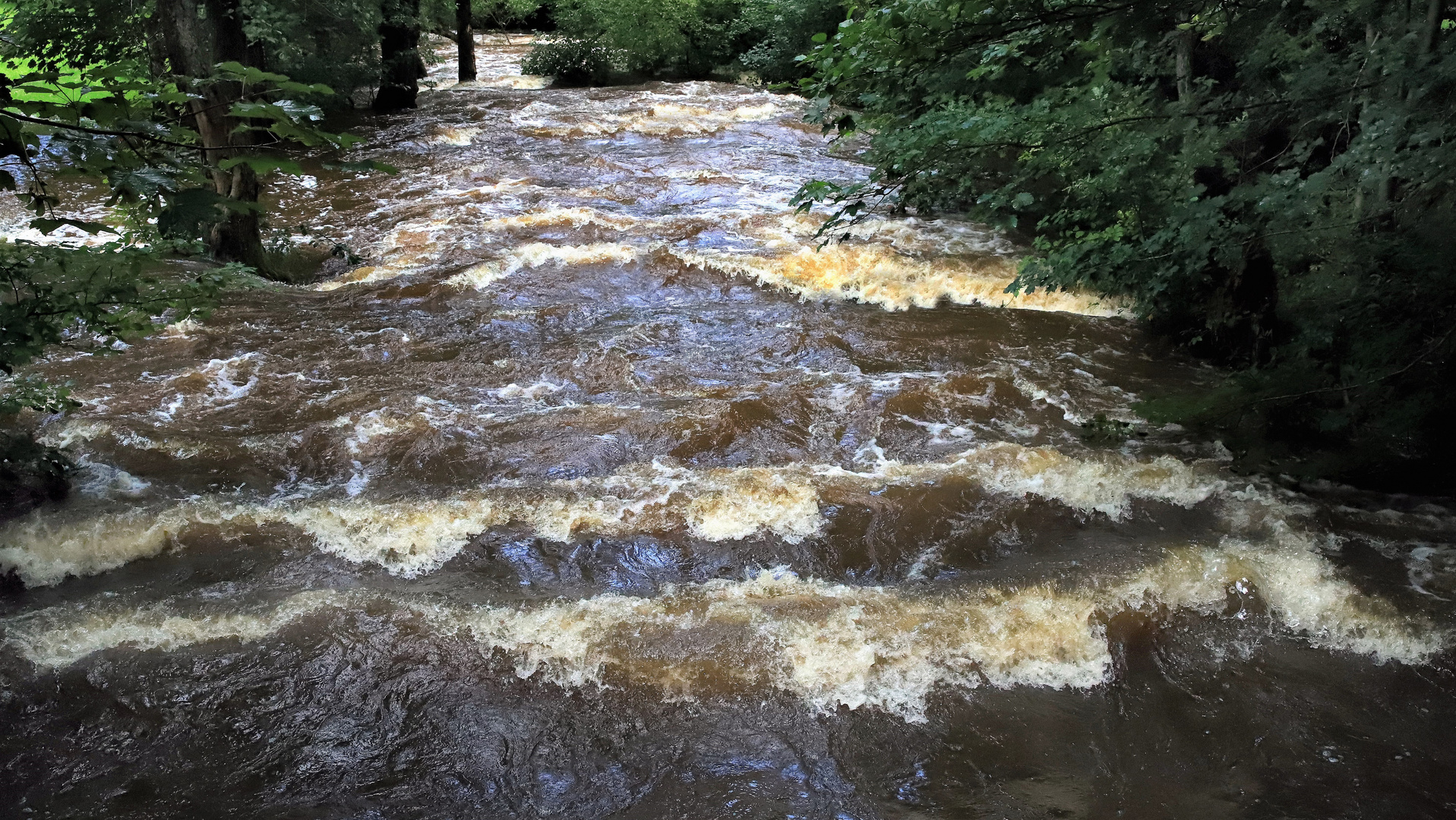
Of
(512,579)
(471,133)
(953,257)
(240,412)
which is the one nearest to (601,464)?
(512,579)

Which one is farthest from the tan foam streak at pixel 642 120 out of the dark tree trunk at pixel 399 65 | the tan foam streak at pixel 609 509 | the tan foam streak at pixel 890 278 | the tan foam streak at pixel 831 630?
the tan foam streak at pixel 831 630

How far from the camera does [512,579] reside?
4.30m

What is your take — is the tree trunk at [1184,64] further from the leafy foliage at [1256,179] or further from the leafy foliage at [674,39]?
the leafy foliage at [674,39]

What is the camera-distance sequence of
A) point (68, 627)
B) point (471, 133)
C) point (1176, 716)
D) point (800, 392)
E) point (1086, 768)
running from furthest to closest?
point (471, 133) < point (800, 392) < point (68, 627) < point (1176, 716) < point (1086, 768)

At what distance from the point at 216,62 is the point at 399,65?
12.4 metres

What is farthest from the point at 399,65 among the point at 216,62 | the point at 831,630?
the point at 831,630

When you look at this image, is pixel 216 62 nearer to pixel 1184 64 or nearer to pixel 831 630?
pixel 831 630

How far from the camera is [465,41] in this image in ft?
72.5

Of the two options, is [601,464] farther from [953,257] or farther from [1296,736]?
[953,257]

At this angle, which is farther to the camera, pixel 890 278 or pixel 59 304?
pixel 890 278

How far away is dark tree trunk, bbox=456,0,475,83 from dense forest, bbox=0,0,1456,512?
43.2ft

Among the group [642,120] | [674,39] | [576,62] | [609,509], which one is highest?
[674,39]

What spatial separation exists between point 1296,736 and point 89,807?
14.7 ft

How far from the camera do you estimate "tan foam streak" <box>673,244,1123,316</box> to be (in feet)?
27.8
